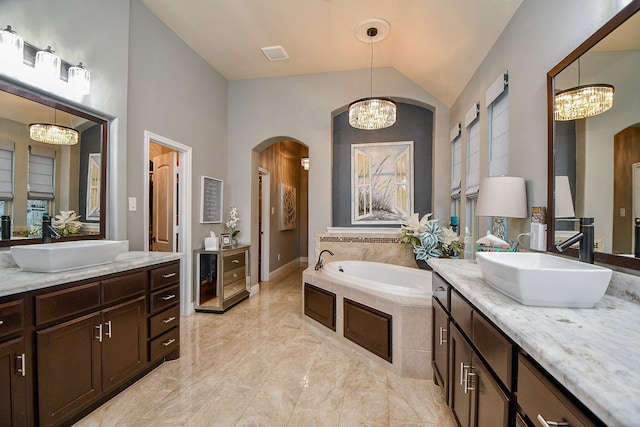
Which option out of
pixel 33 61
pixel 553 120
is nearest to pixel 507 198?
pixel 553 120

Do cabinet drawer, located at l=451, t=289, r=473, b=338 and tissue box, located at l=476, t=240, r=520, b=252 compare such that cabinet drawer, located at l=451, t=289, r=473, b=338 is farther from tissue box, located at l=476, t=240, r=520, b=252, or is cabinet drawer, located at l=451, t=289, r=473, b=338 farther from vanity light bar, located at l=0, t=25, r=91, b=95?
vanity light bar, located at l=0, t=25, r=91, b=95

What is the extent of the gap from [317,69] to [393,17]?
1411mm

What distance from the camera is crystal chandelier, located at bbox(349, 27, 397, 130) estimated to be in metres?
3.15

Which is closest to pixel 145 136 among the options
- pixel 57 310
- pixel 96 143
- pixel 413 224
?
pixel 96 143

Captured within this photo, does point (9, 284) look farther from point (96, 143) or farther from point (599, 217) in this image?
point (599, 217)

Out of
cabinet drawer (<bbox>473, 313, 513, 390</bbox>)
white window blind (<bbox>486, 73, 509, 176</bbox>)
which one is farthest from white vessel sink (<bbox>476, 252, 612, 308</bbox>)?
white window blind (<bbox>486, 73, 509, 176</bbox>)

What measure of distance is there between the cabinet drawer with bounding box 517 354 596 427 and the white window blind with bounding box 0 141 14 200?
265 centimetres

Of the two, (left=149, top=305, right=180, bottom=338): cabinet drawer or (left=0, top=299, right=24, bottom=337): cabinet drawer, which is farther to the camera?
(left=149, top=305, right=180, bottom=338): cabinet drawer

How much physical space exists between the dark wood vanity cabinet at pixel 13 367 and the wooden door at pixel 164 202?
7.78ft

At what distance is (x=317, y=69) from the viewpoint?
4.19 meters

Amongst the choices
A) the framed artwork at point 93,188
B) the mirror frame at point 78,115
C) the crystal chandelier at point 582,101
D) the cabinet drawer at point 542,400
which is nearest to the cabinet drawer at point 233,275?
the mirror frame at point 78,115

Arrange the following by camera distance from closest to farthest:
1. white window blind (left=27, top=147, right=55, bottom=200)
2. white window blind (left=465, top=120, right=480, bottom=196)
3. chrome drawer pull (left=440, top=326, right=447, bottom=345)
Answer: chrome drawer pull (left=440, top=326, right=447, bottom=345)
white window blind (left=27, top=147, right=55, bottom=200)
white window blind (left=465, top=120, right=480, bottom=196)

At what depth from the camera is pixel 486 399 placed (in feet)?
3.61

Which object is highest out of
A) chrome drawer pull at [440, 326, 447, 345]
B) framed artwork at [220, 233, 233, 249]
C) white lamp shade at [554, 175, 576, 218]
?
white lamp shade at [554, 175, 576, 218]
